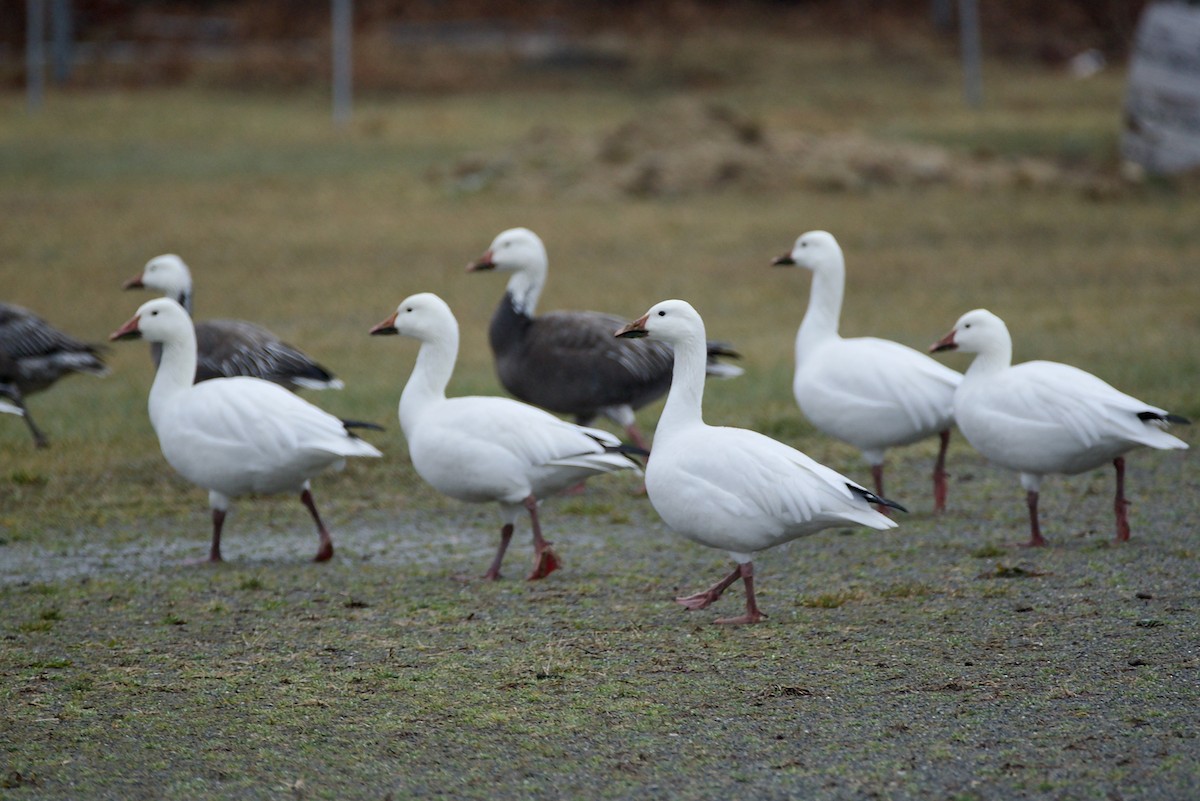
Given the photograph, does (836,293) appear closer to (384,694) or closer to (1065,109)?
(384,694)

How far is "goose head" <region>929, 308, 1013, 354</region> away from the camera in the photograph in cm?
690

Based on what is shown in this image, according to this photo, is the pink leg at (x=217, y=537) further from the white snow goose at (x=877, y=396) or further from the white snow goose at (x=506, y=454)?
the white snow goose at (x=877, y=396)

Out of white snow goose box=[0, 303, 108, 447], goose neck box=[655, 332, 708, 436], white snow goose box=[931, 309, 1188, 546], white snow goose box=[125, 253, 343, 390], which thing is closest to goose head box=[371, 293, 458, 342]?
goose neck box=[655, 332, 708, 436]

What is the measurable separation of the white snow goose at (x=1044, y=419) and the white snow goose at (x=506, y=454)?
1625mm

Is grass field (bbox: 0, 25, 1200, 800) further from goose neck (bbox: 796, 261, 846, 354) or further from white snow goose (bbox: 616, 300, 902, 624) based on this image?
goose neck (bbox: 796, 261, 846, 354)

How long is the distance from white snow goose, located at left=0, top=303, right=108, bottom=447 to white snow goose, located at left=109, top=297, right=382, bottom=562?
2.72 meters

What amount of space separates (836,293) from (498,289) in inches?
285

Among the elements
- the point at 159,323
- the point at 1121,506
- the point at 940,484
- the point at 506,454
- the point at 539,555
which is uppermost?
the point at 159,323

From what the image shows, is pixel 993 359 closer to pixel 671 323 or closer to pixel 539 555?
pixel 671 323

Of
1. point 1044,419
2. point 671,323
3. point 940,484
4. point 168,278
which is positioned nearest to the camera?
point 671,323

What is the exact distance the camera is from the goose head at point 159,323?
7.43 meters

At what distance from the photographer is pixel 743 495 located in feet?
18.4

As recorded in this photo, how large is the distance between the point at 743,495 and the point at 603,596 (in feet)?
3.12

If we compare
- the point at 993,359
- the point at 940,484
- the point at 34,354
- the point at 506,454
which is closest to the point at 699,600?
the point at 506,454
